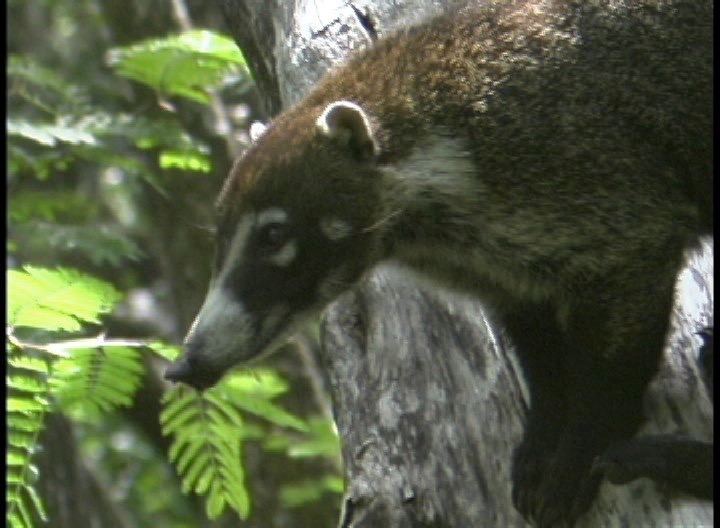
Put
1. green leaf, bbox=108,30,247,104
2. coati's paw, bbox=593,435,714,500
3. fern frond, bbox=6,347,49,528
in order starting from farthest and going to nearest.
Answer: green leaf, bbox=108,30,247,104 → fern frond, bbox=6,347,49,528 → coati's paw, bbox=593,435,714,500

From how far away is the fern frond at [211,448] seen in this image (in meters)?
4.93

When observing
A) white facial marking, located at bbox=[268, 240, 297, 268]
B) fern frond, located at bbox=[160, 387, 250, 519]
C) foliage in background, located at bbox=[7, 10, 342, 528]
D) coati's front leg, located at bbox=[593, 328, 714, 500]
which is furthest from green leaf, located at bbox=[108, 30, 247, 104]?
coati's front leg, located at bbox=[593, 328, 714, 500]

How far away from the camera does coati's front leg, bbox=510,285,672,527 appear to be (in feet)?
13.9

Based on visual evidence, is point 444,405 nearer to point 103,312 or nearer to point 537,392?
point 537,392

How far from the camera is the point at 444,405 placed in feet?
15.2

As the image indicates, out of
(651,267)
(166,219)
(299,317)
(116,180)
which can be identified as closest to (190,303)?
(166,219)

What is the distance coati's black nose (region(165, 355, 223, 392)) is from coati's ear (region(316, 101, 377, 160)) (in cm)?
92

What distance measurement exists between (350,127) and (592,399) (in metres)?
1.24

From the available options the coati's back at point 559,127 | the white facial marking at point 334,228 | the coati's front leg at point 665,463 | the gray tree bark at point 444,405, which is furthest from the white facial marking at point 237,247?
the coati's front leg at point 665,463

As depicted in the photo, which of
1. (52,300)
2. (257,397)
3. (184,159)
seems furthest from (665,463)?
(184,159)

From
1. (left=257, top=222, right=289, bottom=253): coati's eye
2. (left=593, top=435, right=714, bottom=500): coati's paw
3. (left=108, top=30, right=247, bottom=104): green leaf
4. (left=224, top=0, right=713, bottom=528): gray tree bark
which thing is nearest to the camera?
(left=593, top=435, right=714, bottom=500): coati's paw

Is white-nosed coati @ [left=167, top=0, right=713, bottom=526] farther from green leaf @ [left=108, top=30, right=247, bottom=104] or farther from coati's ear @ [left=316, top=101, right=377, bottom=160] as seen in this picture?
green leaf @ [left=108, top=30, right=247, bottom=104]

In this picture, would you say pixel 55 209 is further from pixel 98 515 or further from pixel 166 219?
pixel 98 515

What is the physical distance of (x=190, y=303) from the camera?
331 inches
